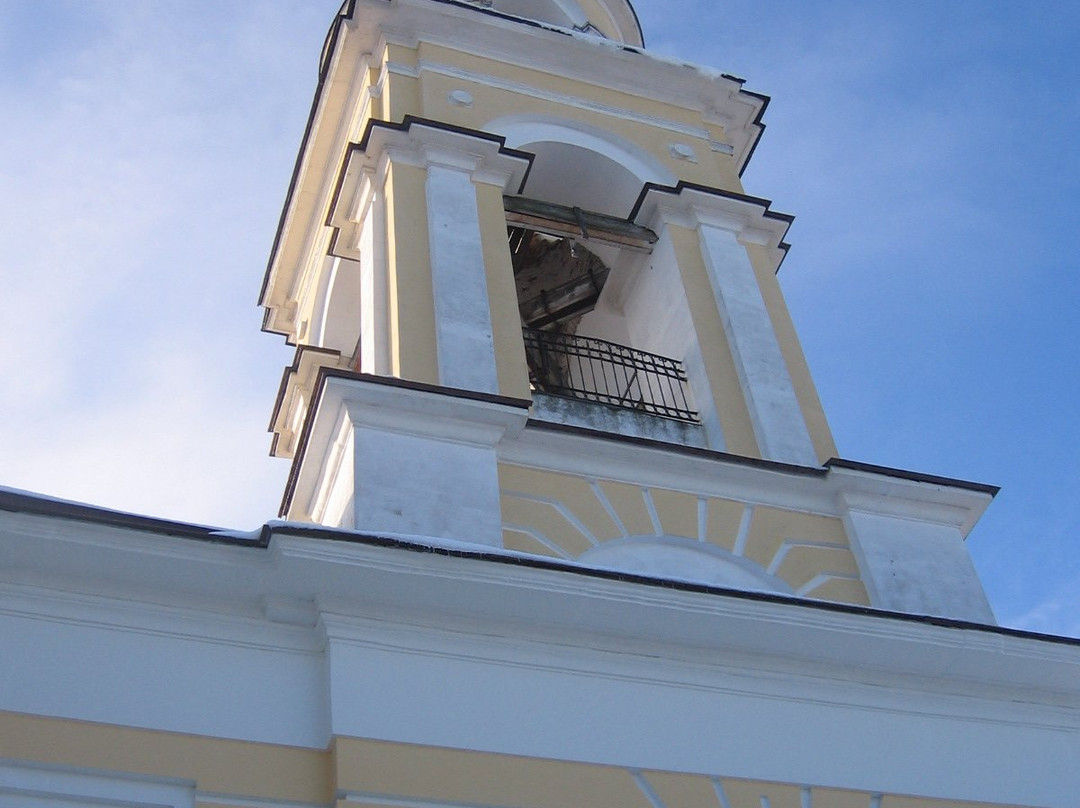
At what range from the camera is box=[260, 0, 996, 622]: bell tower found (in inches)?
293

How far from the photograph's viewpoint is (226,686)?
566cm

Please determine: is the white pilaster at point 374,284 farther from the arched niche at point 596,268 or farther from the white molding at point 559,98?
the white molding at point 559,98

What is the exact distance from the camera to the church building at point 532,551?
5.60 metres

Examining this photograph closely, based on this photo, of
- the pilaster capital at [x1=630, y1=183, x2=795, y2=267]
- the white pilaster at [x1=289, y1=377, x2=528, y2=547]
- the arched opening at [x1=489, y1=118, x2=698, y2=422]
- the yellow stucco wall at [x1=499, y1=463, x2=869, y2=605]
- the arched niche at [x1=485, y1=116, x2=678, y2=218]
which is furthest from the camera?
the arched niche at [x1=485, y1=116, x2=678, y2=218]

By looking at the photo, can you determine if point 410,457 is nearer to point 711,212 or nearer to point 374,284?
point 374,284

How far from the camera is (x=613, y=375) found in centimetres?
976

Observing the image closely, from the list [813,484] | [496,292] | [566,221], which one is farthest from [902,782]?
[566,221]

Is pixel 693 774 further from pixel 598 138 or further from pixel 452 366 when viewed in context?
pixel 598 138

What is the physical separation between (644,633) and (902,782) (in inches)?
46.6

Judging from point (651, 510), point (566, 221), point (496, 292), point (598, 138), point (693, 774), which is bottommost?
point (693, 774)

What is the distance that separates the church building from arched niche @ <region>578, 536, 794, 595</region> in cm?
2

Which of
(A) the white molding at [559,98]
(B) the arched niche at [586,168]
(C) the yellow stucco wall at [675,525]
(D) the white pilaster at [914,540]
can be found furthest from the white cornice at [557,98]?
(C) the yellow stucco wall at [675,525]

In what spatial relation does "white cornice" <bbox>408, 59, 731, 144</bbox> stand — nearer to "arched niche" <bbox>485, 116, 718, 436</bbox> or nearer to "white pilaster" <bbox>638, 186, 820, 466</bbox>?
"arched niche" <bbox>485, 116, 718, 436</bbox>

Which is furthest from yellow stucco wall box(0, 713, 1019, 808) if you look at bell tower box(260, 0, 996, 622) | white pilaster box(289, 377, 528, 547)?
white pilaster box(289, 377, 528, 547)
